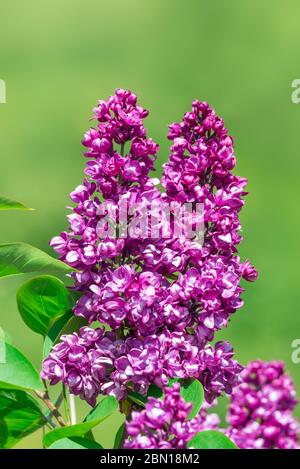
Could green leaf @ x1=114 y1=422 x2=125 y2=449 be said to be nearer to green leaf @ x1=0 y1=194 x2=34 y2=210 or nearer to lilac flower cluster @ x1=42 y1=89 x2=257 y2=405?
lilac flower cluster @ x1=42 y1=89 x2=257 y2=405

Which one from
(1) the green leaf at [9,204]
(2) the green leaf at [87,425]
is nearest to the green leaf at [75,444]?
(2) the green leaf at [87,425]

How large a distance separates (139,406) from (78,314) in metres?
0.07

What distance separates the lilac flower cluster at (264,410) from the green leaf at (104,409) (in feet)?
0.21

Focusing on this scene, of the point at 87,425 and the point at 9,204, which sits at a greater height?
the point at 9,204

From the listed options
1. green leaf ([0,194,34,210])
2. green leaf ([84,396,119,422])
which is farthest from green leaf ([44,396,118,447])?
green leaf ([0,194,34,210])

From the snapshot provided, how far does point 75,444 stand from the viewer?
46 centimetres

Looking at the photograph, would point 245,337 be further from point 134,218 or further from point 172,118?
point 134,218

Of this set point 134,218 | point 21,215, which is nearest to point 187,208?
point 134,218

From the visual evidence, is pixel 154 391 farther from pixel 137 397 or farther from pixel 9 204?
pixel 9 204

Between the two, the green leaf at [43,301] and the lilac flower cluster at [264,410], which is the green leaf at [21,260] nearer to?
the green leaf at [43,301]

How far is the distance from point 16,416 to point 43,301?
0.24 ft

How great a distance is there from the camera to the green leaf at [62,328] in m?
0.52

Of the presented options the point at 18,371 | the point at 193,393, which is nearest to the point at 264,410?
the point at 193,393

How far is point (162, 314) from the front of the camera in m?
0.47
